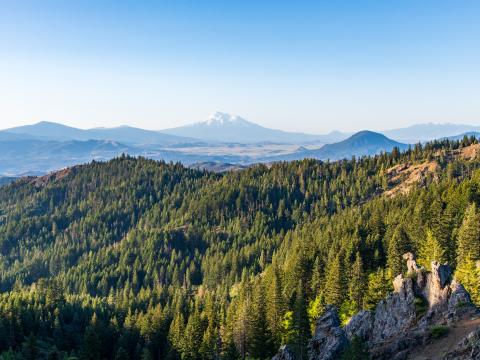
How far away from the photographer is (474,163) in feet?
631

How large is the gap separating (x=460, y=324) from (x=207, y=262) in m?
150

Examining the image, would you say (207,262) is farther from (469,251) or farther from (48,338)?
(469,251)

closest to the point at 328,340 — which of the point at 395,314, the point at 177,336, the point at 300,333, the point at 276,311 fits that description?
the point at 300,333

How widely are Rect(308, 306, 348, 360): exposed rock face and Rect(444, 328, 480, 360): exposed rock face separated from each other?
1920cm

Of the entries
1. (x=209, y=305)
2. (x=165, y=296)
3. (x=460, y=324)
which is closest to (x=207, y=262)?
(x=165, y=296)

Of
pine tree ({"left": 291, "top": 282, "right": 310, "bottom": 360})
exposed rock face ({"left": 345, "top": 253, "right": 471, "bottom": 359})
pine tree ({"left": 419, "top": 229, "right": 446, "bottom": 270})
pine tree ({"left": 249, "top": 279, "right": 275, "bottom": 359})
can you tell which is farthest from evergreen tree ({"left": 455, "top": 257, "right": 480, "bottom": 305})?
pine tree ({"left": 249, "top": 279, "right": 275, "bottom": 359})

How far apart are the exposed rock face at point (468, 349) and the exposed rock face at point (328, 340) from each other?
63.0ft

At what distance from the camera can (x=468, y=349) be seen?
38.8 m

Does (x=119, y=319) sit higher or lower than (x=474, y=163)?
lower

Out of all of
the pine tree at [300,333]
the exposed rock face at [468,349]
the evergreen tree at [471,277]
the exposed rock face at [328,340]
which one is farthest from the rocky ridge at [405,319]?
the evergreen tree at [471,277]

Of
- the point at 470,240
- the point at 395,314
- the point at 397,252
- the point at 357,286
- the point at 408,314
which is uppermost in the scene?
the point at 470,240

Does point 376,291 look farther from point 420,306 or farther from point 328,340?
point 328,340

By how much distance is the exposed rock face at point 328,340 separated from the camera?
58281mm

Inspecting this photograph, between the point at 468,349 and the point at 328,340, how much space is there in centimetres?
2534
